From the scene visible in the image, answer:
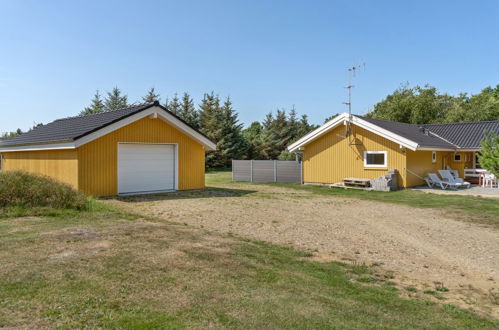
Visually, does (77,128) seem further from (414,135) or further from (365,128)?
(414,135)

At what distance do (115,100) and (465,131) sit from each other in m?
41.5

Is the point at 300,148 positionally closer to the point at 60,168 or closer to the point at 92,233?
the point at 60,168

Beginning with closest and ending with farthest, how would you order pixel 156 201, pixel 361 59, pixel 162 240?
pixel 162 240
pixel 156 201
pixel 361 59

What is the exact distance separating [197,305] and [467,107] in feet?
156

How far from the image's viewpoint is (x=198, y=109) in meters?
44.8

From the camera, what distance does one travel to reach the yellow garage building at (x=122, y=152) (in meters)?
13.7

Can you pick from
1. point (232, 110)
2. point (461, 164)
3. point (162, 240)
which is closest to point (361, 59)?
point (461, 164)

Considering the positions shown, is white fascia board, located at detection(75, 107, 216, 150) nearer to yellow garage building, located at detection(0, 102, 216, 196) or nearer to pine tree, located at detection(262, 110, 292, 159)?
yellow garage building, located at detection(0, 102, 216, 196)

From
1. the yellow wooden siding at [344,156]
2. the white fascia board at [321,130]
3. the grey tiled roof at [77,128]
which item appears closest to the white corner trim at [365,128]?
the white fascia board at [321,130]

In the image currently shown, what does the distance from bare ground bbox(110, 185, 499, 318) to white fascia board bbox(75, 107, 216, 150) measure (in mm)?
2794

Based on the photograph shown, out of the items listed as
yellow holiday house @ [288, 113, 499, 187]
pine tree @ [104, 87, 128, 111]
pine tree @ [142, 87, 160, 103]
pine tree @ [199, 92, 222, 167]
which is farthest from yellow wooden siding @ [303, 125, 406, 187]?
pine tree @ [104, 87, 128, 111]

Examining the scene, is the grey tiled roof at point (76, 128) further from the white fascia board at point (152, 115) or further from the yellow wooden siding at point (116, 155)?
the yellow wooden siding at point (116, 155)

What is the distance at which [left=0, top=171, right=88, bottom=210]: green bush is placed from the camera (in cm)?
982

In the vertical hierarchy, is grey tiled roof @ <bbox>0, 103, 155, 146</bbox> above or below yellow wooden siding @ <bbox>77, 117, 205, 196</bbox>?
above
